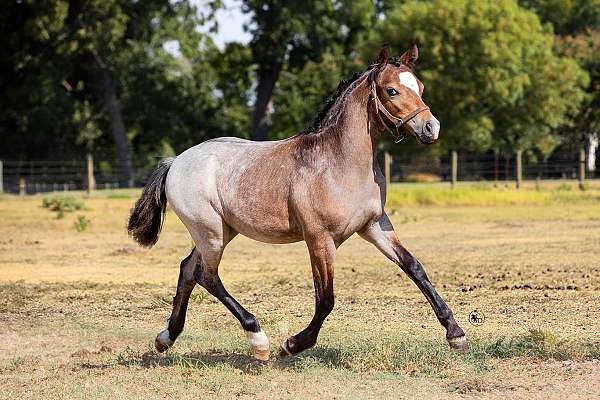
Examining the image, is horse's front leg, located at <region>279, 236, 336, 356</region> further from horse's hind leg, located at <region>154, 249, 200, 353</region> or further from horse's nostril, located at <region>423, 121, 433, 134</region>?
horse's hind leg, located at <region>154, 249, 200, 353</region>

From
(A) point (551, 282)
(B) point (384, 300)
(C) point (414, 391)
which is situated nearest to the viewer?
(C) point (414, 391)

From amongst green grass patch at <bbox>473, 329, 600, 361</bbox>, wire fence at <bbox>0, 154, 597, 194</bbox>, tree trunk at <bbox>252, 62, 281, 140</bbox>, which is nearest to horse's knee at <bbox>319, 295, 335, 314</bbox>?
green grass patch at <bbox>473, 329, 600, 361</bbox>

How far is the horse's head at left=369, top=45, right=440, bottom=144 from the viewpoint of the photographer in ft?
23.7

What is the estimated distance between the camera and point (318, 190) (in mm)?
7332

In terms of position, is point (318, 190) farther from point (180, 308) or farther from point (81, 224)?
point (81, 224)

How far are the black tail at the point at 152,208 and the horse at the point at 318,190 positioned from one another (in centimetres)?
30

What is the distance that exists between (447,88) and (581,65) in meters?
9.89

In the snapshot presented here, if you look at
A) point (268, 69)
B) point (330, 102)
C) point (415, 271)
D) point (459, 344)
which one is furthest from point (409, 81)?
point (268, 69)

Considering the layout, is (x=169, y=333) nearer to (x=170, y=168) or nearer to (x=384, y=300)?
(x=170, y=168)

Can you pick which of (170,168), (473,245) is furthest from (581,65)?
(170,168)

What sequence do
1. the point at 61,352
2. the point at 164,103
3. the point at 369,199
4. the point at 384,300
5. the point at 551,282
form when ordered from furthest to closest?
the point at 164,103, the point at 551,282, the point at 384,300, the point at 61,352, the point at 369,199

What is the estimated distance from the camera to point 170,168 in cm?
829

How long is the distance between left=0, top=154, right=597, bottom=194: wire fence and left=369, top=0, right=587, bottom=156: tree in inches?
74.6

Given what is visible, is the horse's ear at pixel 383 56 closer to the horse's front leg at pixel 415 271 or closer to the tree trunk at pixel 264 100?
the horse's front leg at pixel 415 271
